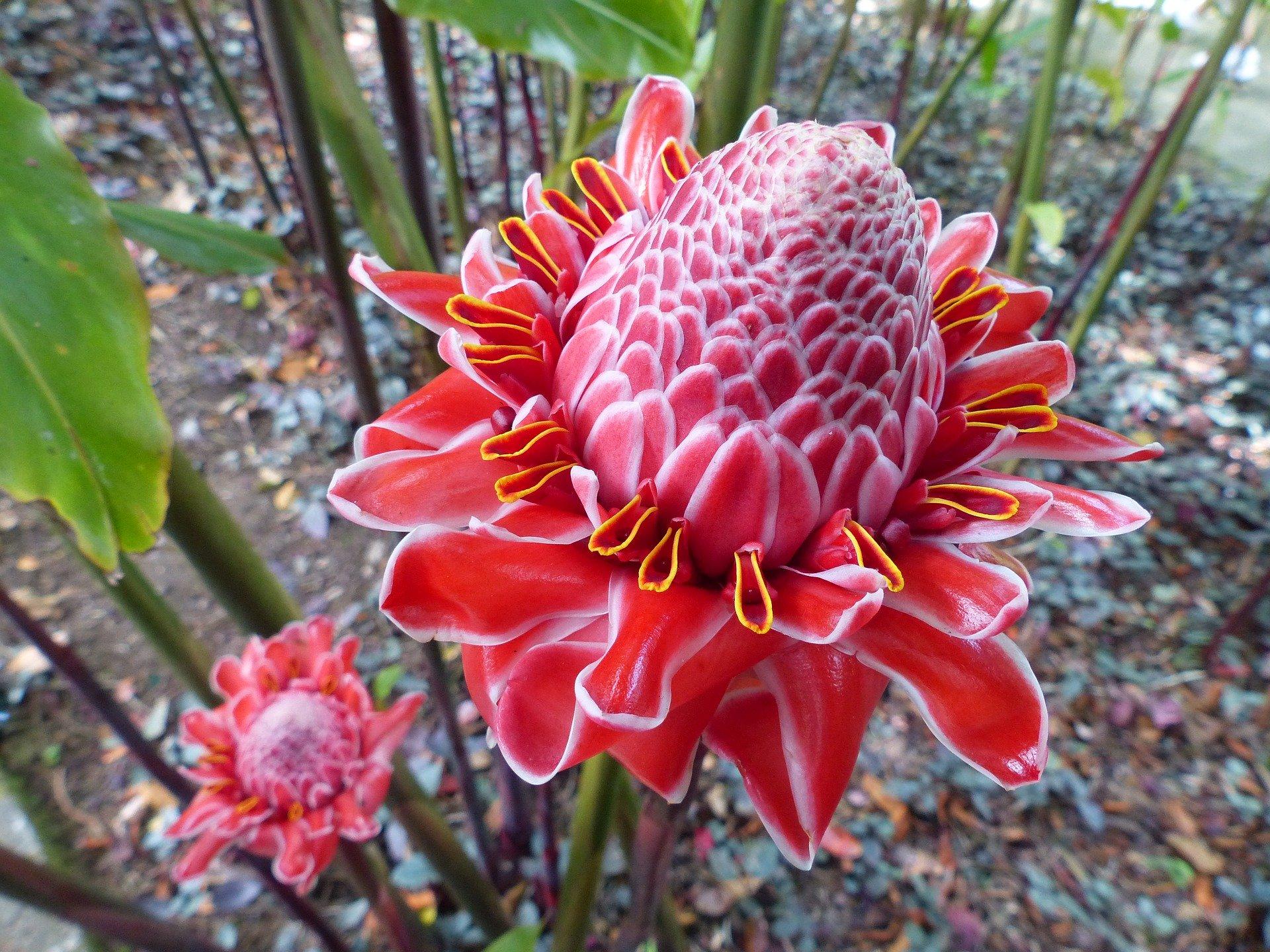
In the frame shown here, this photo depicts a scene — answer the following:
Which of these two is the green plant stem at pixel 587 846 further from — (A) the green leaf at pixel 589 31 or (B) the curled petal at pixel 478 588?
(A) the green leaf at pixel 589 31

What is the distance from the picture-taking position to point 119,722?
28.0 inches

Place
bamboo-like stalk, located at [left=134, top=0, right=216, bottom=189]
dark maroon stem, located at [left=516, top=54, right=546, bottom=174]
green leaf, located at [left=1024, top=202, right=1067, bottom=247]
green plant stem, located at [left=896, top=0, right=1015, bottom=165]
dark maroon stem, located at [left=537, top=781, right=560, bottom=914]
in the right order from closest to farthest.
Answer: dark maroon stem, located at [left=537, top=781, right=560, bottom=914] → dark maroon stem, located at [left=516, top=54, right=546, bottom=174] → green leaf, located at [left=1024, top=202, right=1067, bottom=247] → green plant stem, located at [left=896, top=0, right=1015, bottom=165] → bamboo-like stalk, located at [left=134, top=0, right=216, bottom=189]

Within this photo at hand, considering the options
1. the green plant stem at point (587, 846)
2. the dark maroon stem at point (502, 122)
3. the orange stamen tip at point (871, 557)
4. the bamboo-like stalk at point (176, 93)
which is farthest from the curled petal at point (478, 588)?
the bamboo-like stalk at point (176, 93)

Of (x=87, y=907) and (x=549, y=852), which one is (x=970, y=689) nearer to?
(x=87, y=907)

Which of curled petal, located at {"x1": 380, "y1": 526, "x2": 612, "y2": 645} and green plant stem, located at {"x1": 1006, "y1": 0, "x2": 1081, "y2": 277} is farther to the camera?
green plant stem, located at {"x1": 1006, "y1": 0, "x2": 1081, "y2": 277}

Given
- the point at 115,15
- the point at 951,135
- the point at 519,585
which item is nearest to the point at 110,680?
the point at 519,585

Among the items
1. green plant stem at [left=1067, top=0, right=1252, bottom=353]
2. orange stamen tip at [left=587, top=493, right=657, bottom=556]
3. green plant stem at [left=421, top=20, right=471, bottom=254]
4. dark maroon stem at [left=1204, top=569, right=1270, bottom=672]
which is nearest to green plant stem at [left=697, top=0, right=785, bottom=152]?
green plant stem at [left=421, top=20, right=471, bottom=254]

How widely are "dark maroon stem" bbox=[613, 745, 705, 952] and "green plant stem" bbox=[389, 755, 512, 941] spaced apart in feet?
0.94

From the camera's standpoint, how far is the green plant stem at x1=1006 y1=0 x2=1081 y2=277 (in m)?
1.09

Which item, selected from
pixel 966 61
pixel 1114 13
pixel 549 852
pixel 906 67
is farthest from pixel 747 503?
pixel 1114 13

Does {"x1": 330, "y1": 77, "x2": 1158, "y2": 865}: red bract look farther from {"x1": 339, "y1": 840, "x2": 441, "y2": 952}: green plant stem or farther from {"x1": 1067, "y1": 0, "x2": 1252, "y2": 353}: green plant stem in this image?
{"x1": 1067, "y1": 0, "x2": 1252, "y2": 353}: green plant stem

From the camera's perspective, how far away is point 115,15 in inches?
107

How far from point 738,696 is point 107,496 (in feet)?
1.09

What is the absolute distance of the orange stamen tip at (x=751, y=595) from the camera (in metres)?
0.35
